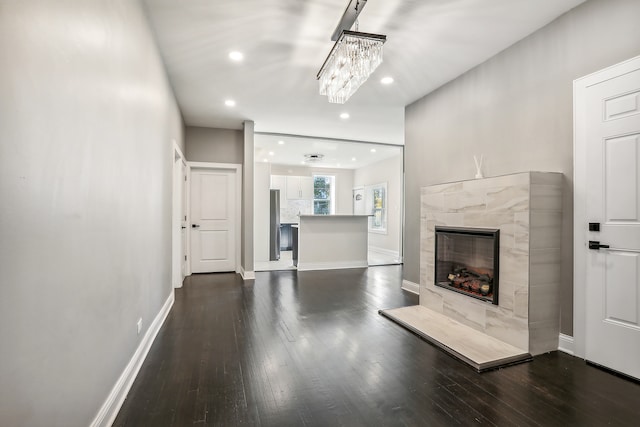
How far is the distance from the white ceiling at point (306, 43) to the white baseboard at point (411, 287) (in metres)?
2.64

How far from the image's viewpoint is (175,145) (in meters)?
4.16

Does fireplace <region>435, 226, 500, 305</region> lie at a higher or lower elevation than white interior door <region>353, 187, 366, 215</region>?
lower

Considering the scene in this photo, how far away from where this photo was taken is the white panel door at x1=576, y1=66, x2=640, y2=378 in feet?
6.96

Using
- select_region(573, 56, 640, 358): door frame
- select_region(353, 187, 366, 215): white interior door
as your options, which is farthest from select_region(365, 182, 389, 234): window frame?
select_region(573, 56, 640, 358): door frame

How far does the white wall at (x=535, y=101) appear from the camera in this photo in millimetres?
2311

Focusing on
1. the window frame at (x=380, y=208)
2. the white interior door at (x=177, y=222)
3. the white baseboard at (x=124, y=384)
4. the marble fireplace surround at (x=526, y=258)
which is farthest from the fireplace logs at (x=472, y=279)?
the window frame at (x=380, y=208)

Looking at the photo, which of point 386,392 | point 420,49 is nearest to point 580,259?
point 386,392

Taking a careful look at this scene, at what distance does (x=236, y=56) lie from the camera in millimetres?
3170

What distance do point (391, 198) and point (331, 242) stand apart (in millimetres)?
2887

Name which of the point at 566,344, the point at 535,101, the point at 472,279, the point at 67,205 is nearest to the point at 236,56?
the point at 67,205

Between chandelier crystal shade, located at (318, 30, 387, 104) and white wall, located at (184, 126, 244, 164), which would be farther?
white wall, located at (184, 126, 244, 164)

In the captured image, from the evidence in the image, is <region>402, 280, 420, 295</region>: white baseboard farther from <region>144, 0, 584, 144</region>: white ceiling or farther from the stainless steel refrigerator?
the stainless steel refrigerator

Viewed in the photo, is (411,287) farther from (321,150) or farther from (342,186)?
(342,186)

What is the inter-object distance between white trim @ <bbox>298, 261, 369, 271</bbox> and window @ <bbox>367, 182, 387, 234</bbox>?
8.30 ft
